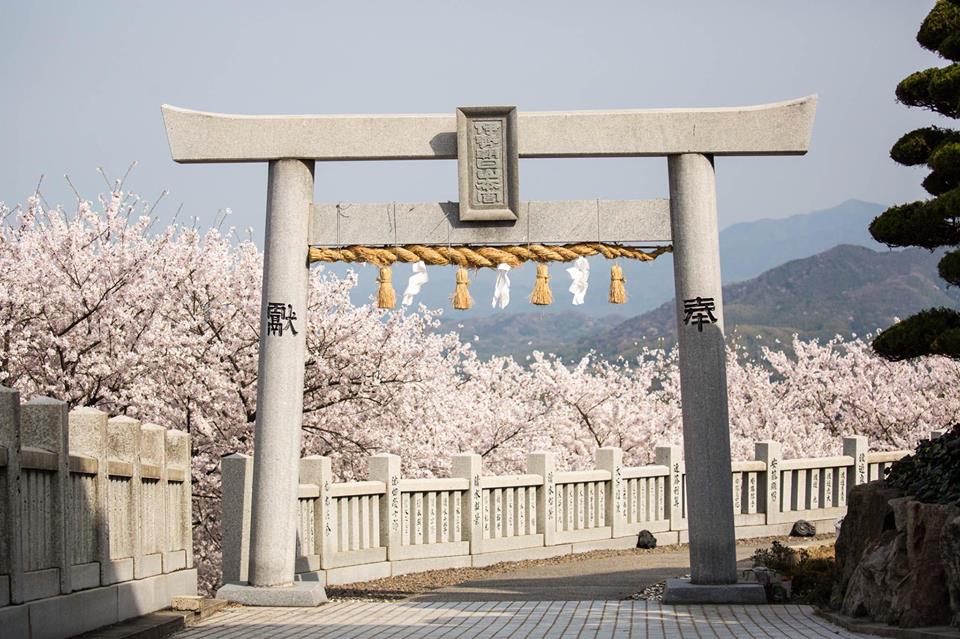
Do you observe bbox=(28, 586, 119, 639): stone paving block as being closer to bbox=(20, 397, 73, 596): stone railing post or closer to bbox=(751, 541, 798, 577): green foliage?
bbox=(20, 397, 73, 596): stone railing post

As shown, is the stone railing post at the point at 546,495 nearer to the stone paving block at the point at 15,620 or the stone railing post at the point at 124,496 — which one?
the stone railing post at the point at 124,496

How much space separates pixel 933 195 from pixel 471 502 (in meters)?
7.11

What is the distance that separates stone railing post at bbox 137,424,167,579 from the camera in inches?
457

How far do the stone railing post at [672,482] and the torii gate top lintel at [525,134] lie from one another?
889 cm

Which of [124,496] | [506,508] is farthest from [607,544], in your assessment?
[124,496]

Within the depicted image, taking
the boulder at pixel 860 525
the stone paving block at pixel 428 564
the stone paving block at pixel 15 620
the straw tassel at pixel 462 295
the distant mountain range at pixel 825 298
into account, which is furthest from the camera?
the distant mountain range at pixel 825 298

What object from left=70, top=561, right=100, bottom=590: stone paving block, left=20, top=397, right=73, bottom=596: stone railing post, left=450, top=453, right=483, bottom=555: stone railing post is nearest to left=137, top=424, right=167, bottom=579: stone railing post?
left=70, top=561, right=100, bottom=590: stone paving block

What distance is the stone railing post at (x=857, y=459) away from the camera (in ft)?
74.3

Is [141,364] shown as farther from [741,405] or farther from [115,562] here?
[741,405]

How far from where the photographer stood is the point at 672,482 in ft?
68.0

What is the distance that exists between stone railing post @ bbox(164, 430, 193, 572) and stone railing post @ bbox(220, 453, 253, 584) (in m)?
0.81

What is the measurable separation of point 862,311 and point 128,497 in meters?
145

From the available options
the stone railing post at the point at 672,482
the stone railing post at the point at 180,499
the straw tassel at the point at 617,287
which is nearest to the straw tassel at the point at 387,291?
the straw tassel at the point at 617,287

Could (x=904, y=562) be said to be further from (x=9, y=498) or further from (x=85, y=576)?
(x=9, y=498)
